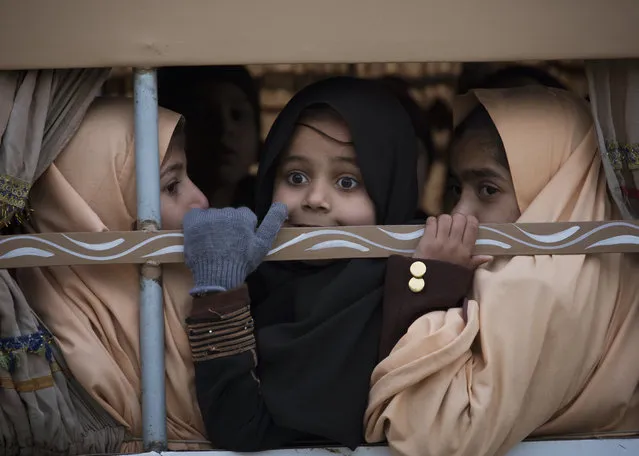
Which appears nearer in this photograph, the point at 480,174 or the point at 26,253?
the point at 26,253

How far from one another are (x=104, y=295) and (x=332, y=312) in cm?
52

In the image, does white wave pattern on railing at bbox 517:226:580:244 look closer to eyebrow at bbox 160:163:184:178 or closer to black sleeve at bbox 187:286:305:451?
black sleeve at bbox 187:286:305:451

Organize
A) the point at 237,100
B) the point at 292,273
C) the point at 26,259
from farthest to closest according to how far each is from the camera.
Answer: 1. the point at 237,100
2. the point at 292,273
3. the point at 26,259

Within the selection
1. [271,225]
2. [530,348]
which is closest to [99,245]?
[271,225]

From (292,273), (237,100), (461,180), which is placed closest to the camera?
(292,273)

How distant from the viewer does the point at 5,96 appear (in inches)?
105

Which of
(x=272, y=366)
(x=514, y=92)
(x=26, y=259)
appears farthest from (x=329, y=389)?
(x=514, y=92)

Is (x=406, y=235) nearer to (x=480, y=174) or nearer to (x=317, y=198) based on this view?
(x=317, y=198)

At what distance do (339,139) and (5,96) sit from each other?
2.57ft

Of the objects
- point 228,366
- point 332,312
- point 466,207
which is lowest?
point 228,366

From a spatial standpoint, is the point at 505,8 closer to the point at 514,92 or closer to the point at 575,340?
the point at 514,92

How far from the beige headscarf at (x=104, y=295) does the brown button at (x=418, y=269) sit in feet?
1.69

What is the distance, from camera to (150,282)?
8.62ft

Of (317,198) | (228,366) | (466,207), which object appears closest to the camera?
(228,366)
